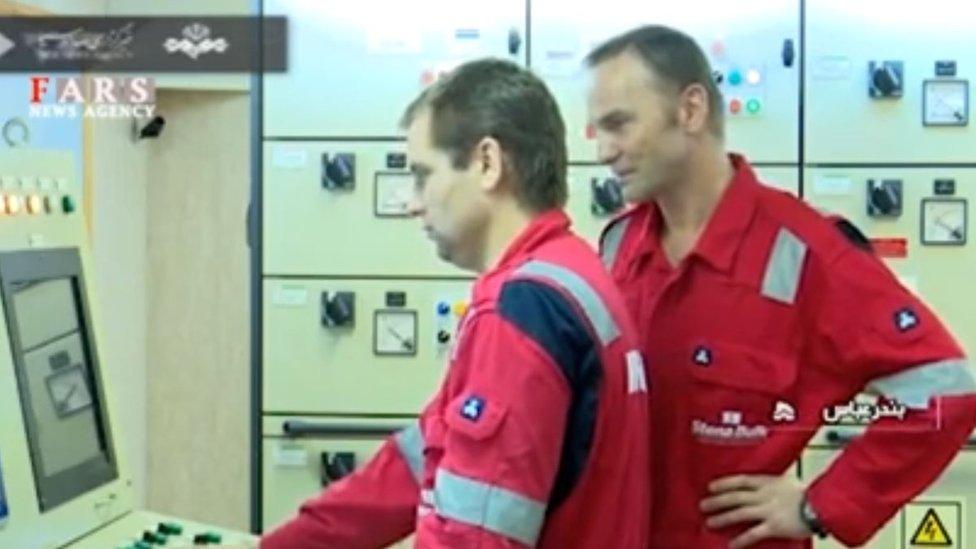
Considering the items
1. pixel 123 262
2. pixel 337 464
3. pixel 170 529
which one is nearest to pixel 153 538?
pixel 170 529

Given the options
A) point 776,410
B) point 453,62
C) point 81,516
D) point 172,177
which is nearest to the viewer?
point 776,410

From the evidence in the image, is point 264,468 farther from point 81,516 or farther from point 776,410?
point 776,410

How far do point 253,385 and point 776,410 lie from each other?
1959 mm

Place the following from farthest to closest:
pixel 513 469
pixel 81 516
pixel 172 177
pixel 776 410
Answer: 1. pixel 172 177
2. pixel 81 516
3. pixel 776 410
4. pixel 513 469

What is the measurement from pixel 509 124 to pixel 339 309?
1994 millimetres

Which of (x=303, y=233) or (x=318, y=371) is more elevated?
(x=303, y=233)

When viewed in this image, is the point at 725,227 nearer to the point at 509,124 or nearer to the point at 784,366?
the point at 784,366

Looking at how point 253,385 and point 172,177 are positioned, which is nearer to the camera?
point 253,385

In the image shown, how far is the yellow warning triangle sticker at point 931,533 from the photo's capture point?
3.18 m

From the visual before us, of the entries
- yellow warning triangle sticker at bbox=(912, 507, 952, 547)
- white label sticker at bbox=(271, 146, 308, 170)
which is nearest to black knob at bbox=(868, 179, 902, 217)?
yellow warning triangle sticker at bbox=(912, 507, 952, 547)

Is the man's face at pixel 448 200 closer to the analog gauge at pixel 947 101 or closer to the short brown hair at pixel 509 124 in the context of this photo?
the short brown hair at pixel 509 124

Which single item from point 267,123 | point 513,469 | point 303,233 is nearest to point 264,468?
point 303,233

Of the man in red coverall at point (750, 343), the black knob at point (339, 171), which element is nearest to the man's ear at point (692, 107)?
the man in red coverall at point (750, 343)

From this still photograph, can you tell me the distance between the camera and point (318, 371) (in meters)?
3.36
